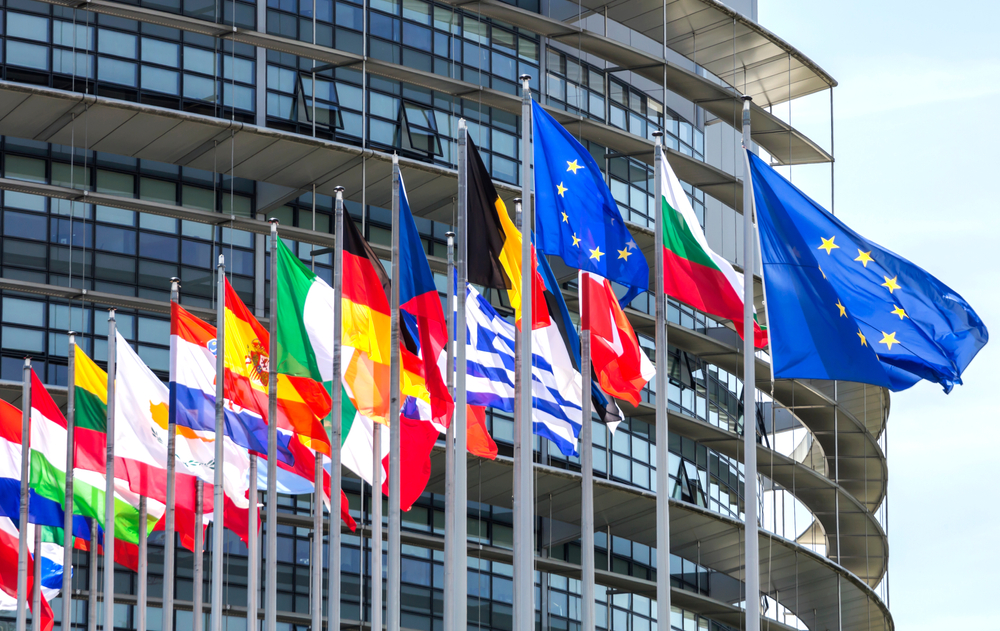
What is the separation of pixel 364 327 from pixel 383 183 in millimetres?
18999

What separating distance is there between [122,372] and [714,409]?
2699cm

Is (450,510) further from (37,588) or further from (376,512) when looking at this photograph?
(37,588)

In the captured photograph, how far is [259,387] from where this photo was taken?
1062 inches

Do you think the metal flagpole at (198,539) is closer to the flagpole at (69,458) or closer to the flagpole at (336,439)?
the flagpole at (69,458)

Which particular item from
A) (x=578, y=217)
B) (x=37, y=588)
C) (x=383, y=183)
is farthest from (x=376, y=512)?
(x=383, y=183)

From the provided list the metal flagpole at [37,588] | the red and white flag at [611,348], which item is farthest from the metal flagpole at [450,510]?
the metal flagpole at [37,588]

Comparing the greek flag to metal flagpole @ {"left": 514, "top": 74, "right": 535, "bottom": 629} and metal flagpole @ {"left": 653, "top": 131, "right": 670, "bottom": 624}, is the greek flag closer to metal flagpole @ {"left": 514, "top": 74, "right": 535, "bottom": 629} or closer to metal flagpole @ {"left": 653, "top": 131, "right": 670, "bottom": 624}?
metal flagpole @ {"left": 514, "top": 74, "right": 535, "bottom": 629}

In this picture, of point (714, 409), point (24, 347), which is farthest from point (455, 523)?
point (714, 409)

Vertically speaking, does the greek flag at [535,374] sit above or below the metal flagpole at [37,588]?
above

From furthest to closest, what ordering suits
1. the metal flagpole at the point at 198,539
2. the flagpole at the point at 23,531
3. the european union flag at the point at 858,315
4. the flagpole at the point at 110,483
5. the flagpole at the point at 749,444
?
1. the metal flagpole at the point at 198,539
2. the flagpole at the point at 23,531
3. the flagpole at the point at 110,483
4. the flagpole at the point at 749,444
5. the european union flag at the point at 858,315

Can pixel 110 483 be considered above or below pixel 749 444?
above

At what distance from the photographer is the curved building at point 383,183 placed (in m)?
40.4

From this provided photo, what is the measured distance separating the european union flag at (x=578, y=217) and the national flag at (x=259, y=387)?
6202 mm

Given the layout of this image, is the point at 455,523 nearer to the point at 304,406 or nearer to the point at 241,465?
the point at 304,406
